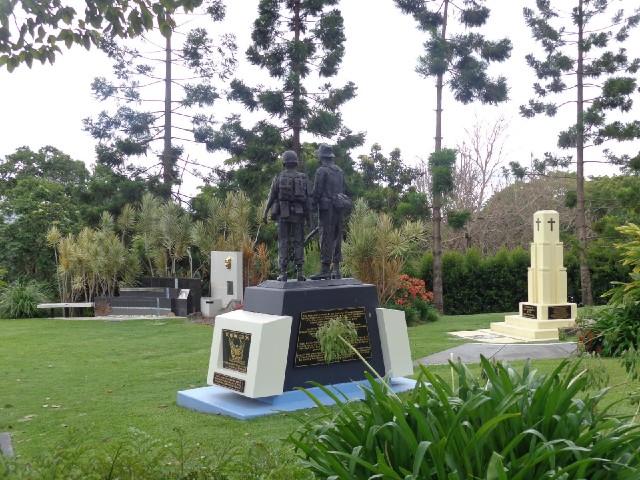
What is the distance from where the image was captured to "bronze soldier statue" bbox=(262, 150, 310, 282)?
8906 mm

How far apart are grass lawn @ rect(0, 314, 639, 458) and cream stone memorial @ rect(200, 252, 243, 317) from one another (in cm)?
247

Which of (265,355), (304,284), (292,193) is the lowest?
(265,355)

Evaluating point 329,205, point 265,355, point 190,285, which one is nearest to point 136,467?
point 265,355

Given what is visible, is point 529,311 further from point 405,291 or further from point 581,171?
point 581,171

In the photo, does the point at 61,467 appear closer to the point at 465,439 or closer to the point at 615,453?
the point at 465,439

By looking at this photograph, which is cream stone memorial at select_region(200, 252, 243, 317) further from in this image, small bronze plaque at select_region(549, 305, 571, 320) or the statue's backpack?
the statue's backpack

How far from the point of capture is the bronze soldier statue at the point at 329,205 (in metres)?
9.12

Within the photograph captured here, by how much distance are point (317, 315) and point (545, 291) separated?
26.5 ft

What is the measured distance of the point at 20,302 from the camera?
21.1 metres

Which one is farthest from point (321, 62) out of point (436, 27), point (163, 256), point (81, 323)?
point (81, 323)

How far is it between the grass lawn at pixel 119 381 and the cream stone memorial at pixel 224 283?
2465mm

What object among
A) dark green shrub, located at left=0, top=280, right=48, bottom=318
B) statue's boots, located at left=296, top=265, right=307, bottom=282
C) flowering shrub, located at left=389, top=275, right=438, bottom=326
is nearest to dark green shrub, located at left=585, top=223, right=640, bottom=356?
statue's boots, located at left=296, top=265, right=307, bottom=282

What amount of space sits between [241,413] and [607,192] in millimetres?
22696

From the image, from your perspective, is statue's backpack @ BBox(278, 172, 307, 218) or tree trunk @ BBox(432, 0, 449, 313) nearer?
statue's backpack @ BBox(278, 172, 307, 218)
